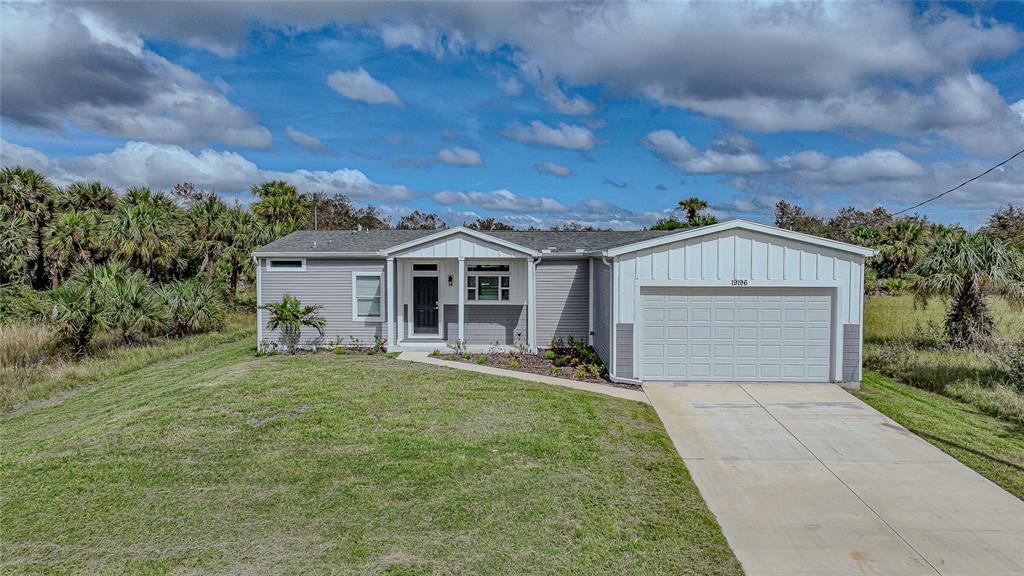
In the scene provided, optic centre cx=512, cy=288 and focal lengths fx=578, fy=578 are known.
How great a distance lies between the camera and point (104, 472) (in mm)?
6648

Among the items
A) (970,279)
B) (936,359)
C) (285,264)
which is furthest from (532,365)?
(970,279)

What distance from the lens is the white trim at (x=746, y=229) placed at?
11211 mm

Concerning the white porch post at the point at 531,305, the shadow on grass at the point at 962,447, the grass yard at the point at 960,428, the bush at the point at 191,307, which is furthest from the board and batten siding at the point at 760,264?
the bush at the point at 191,307

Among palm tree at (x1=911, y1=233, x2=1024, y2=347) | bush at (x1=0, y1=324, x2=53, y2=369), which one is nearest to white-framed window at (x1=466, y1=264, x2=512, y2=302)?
palm tree at (x1=911, y1=233, x2=1024, y2=347)

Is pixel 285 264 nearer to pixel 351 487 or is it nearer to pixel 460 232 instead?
pixel 460 232

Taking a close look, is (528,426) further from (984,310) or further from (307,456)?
(984,310)

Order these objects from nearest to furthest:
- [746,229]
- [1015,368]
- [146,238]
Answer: [1015,368]
[746,229]
[146,238]

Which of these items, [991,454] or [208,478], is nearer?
[208,478]

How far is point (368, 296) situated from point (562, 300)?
5231 millimetres

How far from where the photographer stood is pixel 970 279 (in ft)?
44.5

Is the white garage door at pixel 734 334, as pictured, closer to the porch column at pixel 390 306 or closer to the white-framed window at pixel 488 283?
the white-framed window at pixel 488 283

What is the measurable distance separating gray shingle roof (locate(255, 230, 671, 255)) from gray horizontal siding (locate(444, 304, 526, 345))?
185 centimetres

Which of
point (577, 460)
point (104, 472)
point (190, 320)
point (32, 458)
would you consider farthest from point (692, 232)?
point (190, 320)

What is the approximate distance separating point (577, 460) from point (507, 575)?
8.54ft
